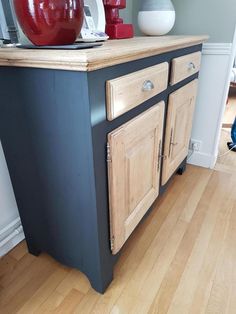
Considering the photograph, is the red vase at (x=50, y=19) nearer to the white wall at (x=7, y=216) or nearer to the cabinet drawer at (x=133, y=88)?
the cabinet drawer at (x=133, y=88)

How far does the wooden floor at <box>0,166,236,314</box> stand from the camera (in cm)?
94

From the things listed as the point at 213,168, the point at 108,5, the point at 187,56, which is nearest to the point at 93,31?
the point at 108,5

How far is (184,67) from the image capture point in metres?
1.20

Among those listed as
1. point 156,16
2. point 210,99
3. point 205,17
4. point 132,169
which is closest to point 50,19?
point 132,169

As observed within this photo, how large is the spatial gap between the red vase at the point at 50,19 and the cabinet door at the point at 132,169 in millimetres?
322

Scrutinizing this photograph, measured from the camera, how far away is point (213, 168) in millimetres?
1844

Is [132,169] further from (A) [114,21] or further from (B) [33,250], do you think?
(A) [114,21]

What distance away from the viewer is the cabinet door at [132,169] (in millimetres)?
788

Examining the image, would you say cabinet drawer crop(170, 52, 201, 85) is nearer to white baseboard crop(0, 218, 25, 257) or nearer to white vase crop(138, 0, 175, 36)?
white vase crop(138, 0, 175, 36)

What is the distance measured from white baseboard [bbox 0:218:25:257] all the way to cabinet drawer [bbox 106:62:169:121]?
80cm

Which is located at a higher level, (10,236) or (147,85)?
(147,85)

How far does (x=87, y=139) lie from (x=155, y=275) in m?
0.73

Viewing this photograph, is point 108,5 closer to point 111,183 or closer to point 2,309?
point 111,183

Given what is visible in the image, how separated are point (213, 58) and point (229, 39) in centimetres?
14
